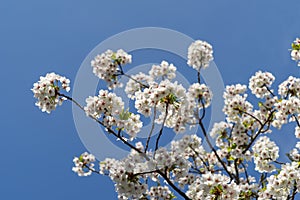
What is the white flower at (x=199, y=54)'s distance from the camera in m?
7.45

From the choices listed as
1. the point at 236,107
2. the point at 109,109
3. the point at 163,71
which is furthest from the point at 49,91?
the point at 236,107

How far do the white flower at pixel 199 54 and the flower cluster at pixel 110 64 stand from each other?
135cm

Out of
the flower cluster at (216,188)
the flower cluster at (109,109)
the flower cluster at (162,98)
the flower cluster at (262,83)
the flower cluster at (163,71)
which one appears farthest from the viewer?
the flower cluster at (262,83)

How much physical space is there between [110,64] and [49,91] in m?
1.30

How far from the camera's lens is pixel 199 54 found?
24.5ft

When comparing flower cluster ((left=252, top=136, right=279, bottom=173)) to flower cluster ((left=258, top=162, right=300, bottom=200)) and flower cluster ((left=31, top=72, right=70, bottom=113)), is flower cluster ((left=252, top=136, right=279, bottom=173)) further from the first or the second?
flower cluster ((left=31, top=72, right=70, bottom=113))

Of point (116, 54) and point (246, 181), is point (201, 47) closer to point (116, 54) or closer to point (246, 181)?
point (116, 54)

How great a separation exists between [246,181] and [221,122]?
1.36 meters

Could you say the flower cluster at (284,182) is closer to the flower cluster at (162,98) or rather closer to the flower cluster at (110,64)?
the flower cluster at (162,98)

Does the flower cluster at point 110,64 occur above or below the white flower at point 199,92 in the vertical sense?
above

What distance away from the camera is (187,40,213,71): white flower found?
7.45m

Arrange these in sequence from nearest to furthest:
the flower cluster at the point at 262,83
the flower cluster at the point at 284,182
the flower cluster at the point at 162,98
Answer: the flower cluster at the point at 162,98 → the flower cluster at the point at 284,182 → the flower cluster at the point at 262,83

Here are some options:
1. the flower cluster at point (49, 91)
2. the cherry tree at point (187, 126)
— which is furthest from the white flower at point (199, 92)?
the flower cluster at point (49, 91)

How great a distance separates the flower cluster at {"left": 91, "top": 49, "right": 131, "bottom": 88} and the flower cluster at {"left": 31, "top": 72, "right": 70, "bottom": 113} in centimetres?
82
